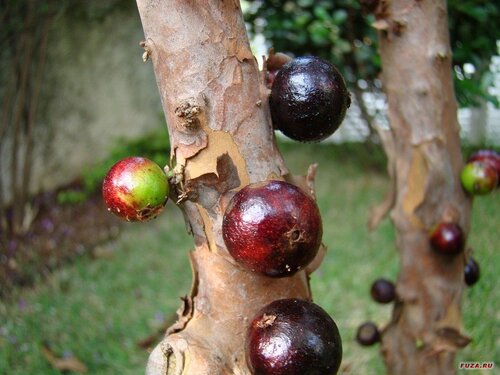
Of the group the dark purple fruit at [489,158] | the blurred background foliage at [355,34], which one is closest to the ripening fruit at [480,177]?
the dark purple fruit at [489,158]

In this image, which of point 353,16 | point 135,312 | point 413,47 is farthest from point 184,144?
point 353,16

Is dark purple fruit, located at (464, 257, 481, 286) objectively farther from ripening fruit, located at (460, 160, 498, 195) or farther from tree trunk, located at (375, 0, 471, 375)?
ripening fruit, located at (460, 160, 498, 195)

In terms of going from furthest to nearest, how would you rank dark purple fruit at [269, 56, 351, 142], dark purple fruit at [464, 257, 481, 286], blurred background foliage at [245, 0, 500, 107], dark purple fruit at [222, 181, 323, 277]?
blurred background foliage at [245, 0, 500, 107], dark purple fruit at [464, 257, 481, 286], dark purple fruit at [269, 56, 351, 142], dark purple fruit at [222, 181, 323, 277]

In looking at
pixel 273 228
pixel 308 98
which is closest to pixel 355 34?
pixel 308 98

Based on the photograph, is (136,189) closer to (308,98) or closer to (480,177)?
(308,98)

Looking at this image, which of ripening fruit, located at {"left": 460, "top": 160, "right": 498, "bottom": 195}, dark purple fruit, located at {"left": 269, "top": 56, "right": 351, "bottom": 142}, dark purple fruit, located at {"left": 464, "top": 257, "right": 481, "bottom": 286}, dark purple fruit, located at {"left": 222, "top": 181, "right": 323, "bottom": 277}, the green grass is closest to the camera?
dark purple fruit, located at {"left": 222, "top": 181, "right": 323, "bottom": 277}

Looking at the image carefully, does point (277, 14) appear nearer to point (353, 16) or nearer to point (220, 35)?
point (353, 16)

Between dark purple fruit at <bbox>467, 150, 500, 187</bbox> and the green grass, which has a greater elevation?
dark purple fruit at <bbox>467, 150, 500, 187</bbox>

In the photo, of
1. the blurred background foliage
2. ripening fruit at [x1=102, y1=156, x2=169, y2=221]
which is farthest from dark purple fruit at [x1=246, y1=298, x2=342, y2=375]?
the blurred background foliage
